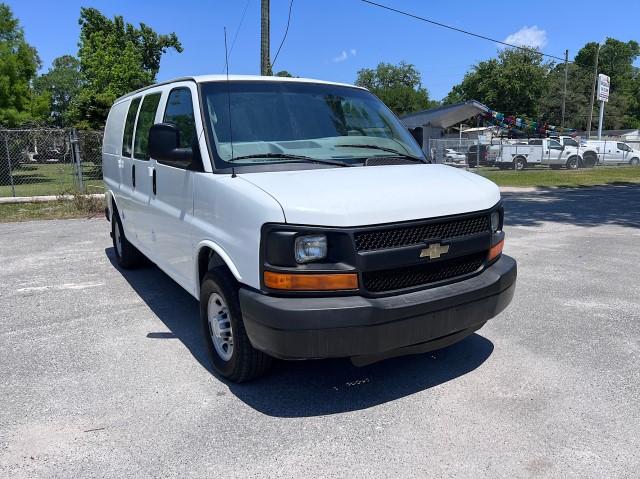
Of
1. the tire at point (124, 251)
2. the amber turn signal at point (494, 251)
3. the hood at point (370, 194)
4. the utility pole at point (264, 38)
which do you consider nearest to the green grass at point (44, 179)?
the utility pole at point (264, 38)

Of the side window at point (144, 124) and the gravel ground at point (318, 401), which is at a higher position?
the side window at point (144, 124)

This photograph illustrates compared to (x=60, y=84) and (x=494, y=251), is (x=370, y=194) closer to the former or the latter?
(x=494, y=251)

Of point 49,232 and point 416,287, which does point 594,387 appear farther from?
point 49,232

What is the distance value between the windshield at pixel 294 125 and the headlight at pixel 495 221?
0.89m

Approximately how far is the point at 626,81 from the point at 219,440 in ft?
328

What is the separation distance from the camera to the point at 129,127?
555cm

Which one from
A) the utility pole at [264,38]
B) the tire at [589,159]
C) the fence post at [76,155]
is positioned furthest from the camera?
the tire at [589,159]

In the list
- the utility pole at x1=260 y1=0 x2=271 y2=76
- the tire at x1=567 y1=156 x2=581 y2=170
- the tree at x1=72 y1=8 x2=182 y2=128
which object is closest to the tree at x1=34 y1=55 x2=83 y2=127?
the tree at x1=72 y1=8 x2=182 y2=128

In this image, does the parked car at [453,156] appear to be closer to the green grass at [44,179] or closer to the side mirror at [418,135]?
the green grass at [44,179]

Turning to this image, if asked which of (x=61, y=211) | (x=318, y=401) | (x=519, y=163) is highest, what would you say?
(x=519, y=163)

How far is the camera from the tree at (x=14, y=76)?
21719 mm

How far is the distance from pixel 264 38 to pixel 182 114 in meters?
11.4

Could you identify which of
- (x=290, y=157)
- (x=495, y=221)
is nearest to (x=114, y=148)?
(x=290, y=157)

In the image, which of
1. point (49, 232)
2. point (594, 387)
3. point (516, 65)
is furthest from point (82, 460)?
point (516, 65)
